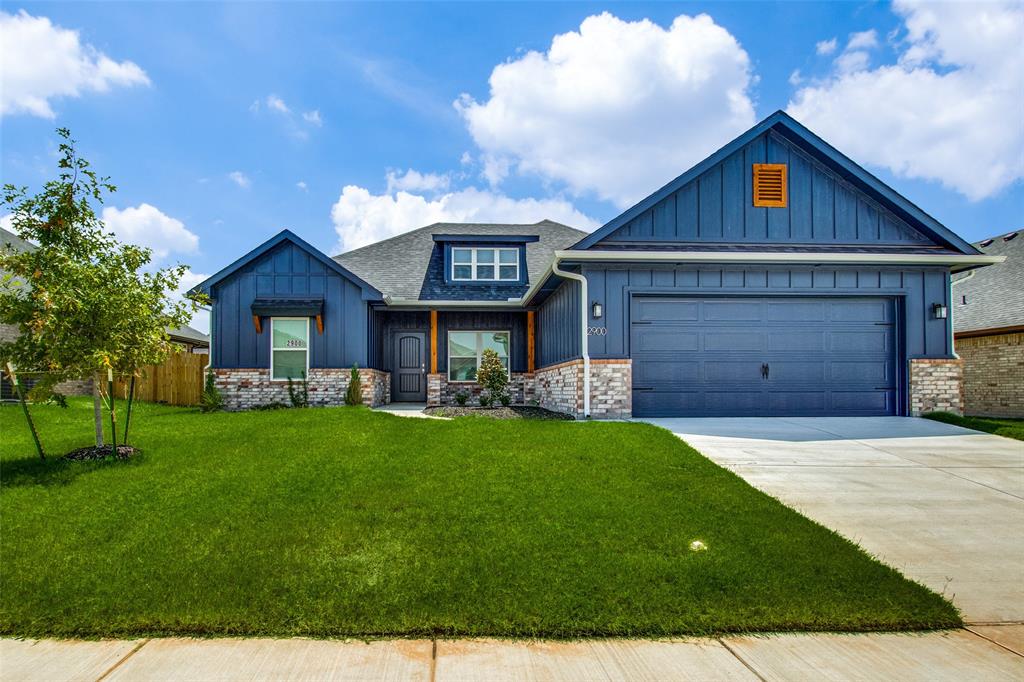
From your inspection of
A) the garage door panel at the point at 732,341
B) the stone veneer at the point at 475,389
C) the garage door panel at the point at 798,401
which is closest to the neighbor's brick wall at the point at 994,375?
the garage door panel at the point at 798,401

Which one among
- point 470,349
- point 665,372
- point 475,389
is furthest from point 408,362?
point 665,372

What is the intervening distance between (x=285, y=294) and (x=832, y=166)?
13040 millimetres

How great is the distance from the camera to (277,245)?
49.8ft

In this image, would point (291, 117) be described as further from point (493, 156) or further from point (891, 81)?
point (891, 81)

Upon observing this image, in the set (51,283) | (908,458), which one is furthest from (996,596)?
(51,283)

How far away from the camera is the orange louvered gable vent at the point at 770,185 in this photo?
39.0ft

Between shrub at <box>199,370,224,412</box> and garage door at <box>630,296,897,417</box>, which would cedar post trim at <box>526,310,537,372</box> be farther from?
shrub at <box>199,370,224,412</box>

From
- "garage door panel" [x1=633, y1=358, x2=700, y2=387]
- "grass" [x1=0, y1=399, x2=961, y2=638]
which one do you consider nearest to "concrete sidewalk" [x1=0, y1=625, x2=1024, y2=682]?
"grass" [x1=0, y1=399, x2=961, y2=638]

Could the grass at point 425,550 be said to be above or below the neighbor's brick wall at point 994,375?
below

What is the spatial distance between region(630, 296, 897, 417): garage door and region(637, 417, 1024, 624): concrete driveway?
3.71 ft

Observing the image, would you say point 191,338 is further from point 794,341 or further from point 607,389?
point 794,341

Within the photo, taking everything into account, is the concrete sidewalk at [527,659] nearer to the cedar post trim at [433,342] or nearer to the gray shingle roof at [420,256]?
the gray shingle roof at [420,256]

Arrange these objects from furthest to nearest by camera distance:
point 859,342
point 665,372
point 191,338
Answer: point 191,338, point 859,342, point 665,372

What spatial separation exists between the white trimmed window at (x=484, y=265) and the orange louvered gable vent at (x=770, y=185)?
7643 millimetres
